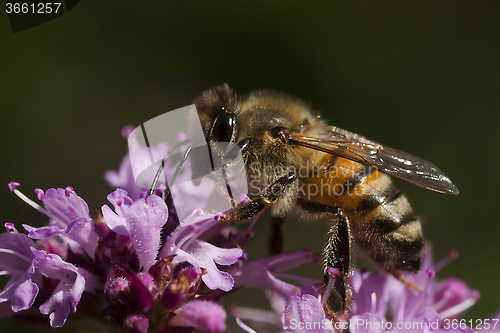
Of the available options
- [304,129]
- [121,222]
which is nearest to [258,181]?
[304,129]

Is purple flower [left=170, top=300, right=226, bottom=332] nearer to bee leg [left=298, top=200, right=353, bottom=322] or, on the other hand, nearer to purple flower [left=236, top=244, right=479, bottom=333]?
purple flower [left=236, top=244, right=479, bottom=333]

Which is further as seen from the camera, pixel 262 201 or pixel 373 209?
pixel 373 209

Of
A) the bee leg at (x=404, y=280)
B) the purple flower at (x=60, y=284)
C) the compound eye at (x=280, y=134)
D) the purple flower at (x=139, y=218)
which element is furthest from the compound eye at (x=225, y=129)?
the bee leg at (x=404, y=280)

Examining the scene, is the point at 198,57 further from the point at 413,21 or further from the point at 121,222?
the point at 121,222

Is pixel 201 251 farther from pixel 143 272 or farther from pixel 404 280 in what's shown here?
pixel 404 280

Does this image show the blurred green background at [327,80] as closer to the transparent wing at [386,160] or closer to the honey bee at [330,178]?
the honey bee at [330,178]

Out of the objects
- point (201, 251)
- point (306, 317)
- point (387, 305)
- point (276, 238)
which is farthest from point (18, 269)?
point (387, 305)

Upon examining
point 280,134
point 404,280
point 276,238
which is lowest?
point 404,280
